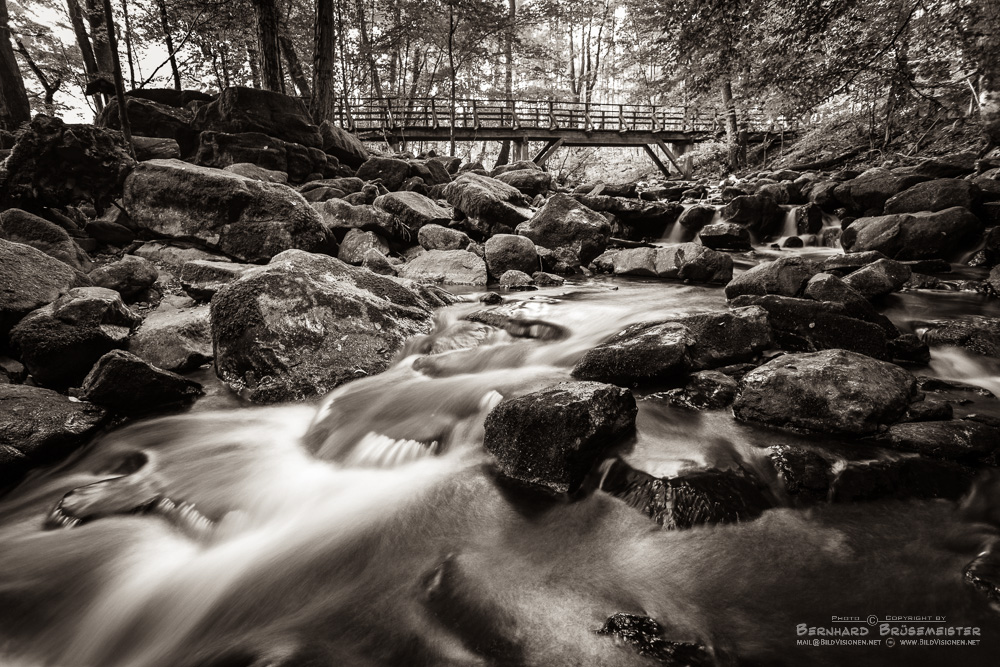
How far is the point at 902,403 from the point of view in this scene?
2900 mm

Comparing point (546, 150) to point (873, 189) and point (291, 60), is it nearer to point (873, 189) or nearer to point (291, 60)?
point (291, 60)

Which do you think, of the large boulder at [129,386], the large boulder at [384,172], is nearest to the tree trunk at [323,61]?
the large boulder at [384,172]

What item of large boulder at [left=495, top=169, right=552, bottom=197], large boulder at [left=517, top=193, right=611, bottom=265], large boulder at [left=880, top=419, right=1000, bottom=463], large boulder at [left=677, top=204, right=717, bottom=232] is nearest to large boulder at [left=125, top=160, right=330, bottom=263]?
large boulder at [left=517, top=193, right=611, bottom=265]

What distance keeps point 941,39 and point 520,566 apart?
7.66m

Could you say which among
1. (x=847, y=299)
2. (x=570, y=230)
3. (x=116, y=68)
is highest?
(x=116, y=68)

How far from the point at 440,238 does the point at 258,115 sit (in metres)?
5.98

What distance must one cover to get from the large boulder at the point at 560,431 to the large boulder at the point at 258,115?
1131 cm

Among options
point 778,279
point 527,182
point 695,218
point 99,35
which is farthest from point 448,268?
point 99,35

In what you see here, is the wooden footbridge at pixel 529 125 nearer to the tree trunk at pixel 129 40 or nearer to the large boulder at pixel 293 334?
the tree trunk at pixel 129 40

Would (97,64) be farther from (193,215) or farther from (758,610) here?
(758,610)

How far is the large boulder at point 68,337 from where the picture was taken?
3.83 meters

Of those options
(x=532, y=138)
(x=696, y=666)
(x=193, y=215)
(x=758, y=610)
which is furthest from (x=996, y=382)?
(x=532, y=138)

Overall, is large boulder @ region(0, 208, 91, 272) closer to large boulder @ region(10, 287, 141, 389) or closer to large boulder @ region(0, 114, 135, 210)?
large boulder @ region(0, 114, 135, 210)

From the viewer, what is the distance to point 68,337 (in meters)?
3.91
